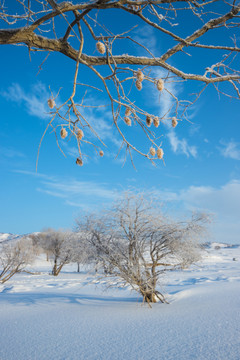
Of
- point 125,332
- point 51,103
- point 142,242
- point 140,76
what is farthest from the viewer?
point 142,242

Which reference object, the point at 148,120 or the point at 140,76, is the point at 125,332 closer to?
the point at 148,120

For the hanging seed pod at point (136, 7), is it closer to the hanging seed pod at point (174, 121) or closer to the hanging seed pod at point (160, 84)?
the hanging seed pod at point (160, 84)

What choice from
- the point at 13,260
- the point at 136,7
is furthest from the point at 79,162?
the point at 13,260

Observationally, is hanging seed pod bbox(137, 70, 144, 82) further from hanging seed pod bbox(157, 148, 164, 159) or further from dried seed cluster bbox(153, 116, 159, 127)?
hanging seed pod bbox(157, 148, 164, 159)

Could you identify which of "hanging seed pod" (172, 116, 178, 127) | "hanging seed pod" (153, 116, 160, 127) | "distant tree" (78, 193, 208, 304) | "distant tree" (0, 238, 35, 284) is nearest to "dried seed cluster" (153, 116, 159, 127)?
"hanging seed pod" (153, 116, 160, 127)

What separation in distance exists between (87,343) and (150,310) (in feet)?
8.16

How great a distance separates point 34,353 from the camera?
338 cm

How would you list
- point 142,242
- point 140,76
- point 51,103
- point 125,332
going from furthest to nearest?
1. point 142,242
2. point 125,332
3. point 51,103
4. point 140,76

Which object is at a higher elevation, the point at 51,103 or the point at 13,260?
the point at 51,103

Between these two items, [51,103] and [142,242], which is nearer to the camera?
[51,103]

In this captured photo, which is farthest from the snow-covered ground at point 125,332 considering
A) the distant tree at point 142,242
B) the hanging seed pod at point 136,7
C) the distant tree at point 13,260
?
the distant tree at point 13,260

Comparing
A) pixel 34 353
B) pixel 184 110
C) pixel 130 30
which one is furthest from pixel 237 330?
pixel 130 30

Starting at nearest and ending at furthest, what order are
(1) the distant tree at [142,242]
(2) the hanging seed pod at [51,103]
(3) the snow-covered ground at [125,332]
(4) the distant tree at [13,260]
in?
(2) the hanging seed pod at [51,103]
(3) the snow-covered ground at [125,332]
(1) the distant tree at [142,242]
(4) the distant tree at [13,260]

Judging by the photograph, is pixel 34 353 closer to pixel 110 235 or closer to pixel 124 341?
pixel 124 341
